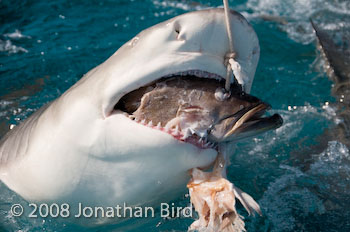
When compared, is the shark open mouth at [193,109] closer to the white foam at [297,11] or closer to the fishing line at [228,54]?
the fishing line at [228,54]

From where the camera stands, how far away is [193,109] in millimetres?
1530

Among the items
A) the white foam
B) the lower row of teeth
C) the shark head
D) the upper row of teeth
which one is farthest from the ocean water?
Answer: the upper row of teeth

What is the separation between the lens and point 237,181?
2.55 meters

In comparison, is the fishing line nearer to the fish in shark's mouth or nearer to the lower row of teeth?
the fish in shark's mouth

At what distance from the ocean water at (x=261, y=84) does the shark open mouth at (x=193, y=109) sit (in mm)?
483

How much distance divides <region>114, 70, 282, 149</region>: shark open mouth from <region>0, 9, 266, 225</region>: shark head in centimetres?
3

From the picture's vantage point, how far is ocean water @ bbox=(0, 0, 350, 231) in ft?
7.54

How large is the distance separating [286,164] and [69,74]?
1780 mm

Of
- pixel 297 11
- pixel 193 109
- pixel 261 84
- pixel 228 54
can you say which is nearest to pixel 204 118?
pixel 193 109

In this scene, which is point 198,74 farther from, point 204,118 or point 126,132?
point 126,132

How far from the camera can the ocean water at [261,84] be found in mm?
2299

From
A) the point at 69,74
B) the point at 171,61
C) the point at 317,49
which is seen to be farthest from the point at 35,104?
the point at 317,49

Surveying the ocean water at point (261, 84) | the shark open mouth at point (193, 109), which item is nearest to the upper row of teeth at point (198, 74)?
→ the shark open mouth at point (193, 109)

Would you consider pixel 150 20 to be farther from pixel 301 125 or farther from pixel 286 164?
pixel 286 164
